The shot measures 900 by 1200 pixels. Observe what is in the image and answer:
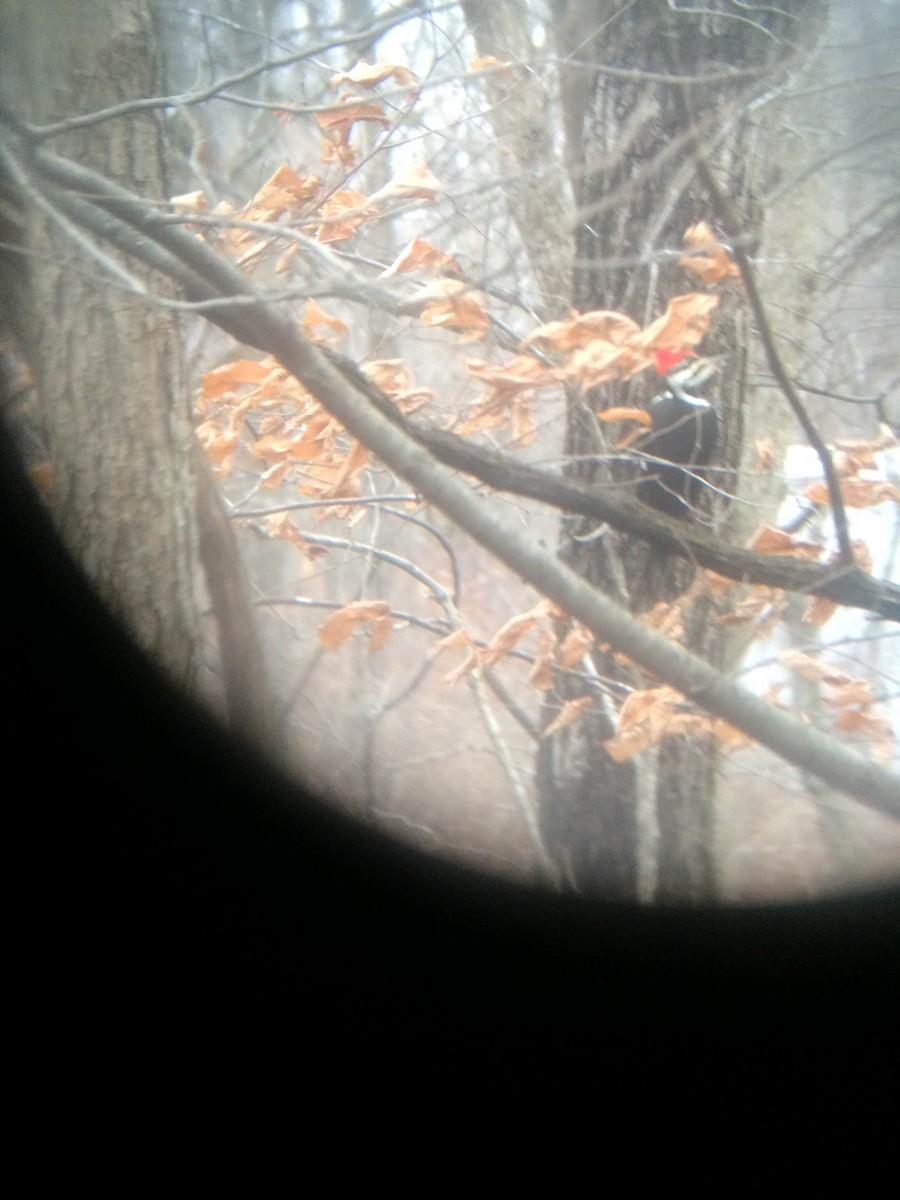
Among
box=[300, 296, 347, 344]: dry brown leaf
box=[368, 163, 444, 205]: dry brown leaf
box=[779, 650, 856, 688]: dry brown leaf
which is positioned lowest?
box=[779, 650, 856, 688]: dry brown leaf

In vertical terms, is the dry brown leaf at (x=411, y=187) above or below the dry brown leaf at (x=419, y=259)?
above

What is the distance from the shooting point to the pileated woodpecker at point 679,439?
160 cm

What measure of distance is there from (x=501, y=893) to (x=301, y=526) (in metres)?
1.16

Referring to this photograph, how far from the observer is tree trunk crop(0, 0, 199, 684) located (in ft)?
4.60

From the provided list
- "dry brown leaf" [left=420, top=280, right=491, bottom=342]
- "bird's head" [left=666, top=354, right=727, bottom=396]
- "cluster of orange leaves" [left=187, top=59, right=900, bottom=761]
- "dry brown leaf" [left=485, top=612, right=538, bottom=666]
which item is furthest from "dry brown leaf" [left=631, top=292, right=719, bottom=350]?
"dry brown leaf" [left=485, top=612, right=538, bottom=666]

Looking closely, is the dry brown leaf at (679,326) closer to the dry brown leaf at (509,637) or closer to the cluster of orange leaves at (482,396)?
the cluster of orange leaves at (482,396)

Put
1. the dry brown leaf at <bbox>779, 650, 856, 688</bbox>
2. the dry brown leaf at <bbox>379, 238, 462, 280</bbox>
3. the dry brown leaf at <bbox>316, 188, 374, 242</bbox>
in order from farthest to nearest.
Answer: the dry brown leaf at <bbox>779, 650, 856, 688</bbox>, the dry brown leaf at <bbox>316, 188, 374, 242</bbox>, the dry brown leaf at <bbox>379, 238, 462, 280</bbox>

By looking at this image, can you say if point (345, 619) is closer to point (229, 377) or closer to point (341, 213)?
point (229, 377)

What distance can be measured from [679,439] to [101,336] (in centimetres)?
Result: 96

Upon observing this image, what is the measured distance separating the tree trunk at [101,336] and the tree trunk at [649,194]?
0.67 m

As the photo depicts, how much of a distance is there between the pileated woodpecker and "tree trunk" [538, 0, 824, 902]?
44mm

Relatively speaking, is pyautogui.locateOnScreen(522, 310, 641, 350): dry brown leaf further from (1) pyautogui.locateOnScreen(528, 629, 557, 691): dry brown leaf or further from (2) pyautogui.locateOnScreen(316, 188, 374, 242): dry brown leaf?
(1) pyautogui.locateOnScreen(528, 629, 557, 691): dry brown leaf

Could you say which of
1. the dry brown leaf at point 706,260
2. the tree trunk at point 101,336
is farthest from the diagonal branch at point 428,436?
the dry brown leaf at point 706,260

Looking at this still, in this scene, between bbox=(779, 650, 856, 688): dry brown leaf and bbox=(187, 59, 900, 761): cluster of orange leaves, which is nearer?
bbox=(187, 59, 900, 761): cluster of orange leaves
